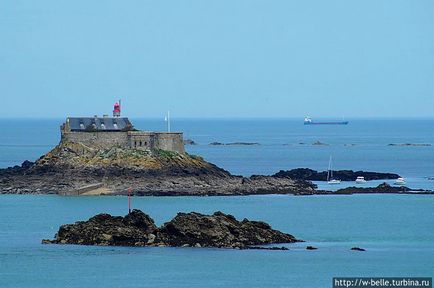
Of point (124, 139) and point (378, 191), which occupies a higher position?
point (124, 139)

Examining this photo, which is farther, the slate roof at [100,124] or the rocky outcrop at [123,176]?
the slate roof at [100,124]

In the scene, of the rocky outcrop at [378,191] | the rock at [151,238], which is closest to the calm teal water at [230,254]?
the rock at [151,238]

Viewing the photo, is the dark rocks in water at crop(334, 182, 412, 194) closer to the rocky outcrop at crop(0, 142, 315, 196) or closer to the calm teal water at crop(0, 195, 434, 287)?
the rocky outcrop at crop(0, 142, 315, 196)

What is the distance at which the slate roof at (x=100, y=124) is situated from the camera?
297 feet

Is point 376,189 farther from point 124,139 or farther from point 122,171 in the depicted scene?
point 122,171

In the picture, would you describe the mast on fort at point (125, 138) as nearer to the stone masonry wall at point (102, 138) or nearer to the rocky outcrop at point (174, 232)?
the stone masonry wall at point (102, 138)

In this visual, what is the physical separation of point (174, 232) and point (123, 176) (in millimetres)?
26380

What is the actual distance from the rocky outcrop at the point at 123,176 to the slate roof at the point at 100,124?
2025 millimetres

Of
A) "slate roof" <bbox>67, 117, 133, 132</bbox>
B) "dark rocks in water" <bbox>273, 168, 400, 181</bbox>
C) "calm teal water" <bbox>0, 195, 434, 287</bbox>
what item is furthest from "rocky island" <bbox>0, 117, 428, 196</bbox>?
"dark rocks in water" <bbox>273, 168, 400, 181</bbox>

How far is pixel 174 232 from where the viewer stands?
60.6 meters

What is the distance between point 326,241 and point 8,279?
52.9 feet

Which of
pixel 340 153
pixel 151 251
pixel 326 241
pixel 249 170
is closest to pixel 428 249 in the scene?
pixel 326 241

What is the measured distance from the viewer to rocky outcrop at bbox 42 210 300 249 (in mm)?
60219

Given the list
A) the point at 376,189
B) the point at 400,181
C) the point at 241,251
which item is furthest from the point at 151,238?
the point at 400,181
